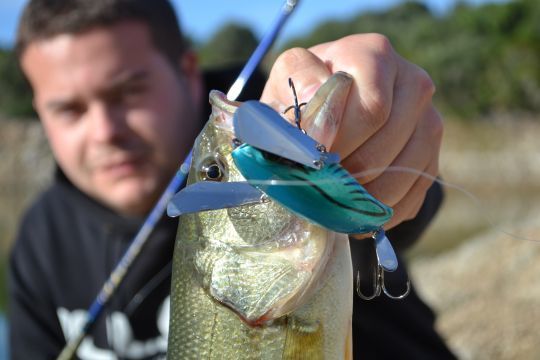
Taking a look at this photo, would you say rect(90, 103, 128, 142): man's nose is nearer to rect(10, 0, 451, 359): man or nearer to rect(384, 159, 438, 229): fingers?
rect(10, 0, 451, 359): man

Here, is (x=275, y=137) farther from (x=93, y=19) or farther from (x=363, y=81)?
(x=93, y=19)

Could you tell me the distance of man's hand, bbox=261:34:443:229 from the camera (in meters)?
1.57

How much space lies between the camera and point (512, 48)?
2858 cm

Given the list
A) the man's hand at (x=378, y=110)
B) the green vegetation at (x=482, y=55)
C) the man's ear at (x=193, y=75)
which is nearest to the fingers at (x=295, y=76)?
the man's hand at (x=378, y=110)

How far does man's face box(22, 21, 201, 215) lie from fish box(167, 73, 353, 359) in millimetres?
1950

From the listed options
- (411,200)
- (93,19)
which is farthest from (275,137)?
(93,19)

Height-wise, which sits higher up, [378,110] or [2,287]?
[378,110]

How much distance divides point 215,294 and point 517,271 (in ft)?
24.2

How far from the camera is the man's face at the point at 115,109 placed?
11.2 ft

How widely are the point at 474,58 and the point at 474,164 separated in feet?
20.4

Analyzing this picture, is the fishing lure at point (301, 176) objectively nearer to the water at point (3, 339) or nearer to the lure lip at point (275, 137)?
the lure lip at point (275, 137)

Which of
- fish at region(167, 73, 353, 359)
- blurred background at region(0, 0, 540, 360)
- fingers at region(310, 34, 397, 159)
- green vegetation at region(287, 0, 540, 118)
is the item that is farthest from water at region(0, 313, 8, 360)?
green vegetation at region(287, 0, 540, 118)

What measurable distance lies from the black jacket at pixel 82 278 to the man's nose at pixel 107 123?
578 millimetres

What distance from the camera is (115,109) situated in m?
3.42
